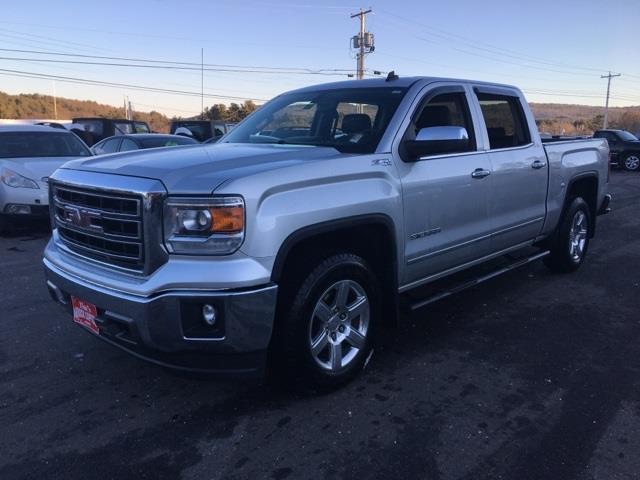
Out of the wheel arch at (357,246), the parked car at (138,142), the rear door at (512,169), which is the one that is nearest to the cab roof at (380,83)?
the rear door at (512,169)

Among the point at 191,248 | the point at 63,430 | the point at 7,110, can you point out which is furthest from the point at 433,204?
the point at 7,110

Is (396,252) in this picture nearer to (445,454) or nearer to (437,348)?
(437,348)

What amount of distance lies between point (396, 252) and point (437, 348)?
1013 millimetres

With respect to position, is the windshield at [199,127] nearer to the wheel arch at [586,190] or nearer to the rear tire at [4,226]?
the rear tire at [4,226]

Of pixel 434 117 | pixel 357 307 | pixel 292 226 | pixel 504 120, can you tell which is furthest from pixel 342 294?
pixel 504 120

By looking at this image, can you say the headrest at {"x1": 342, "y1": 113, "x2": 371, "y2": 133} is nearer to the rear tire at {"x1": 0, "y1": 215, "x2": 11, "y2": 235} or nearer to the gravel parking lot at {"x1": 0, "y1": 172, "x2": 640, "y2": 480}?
the gravel parking lot at {"x1": 0, "y1": 172, "x2": 640, "y2": 480}

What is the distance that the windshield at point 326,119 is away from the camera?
4.01 meters

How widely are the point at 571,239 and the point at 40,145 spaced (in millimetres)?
8230

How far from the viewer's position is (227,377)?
301 cm

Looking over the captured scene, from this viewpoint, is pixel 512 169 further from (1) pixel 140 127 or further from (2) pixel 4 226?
(1) pixel 140 127

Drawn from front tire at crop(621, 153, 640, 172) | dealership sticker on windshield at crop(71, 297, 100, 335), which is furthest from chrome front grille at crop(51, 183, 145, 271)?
front tire at crop(621, 153, 640, 172)

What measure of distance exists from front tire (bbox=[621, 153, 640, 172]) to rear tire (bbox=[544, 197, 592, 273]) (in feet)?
63.1

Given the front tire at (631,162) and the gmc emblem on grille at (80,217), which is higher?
the gmc emblem on grille at (80,217)

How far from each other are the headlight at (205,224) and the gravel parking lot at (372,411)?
2.44 feet
